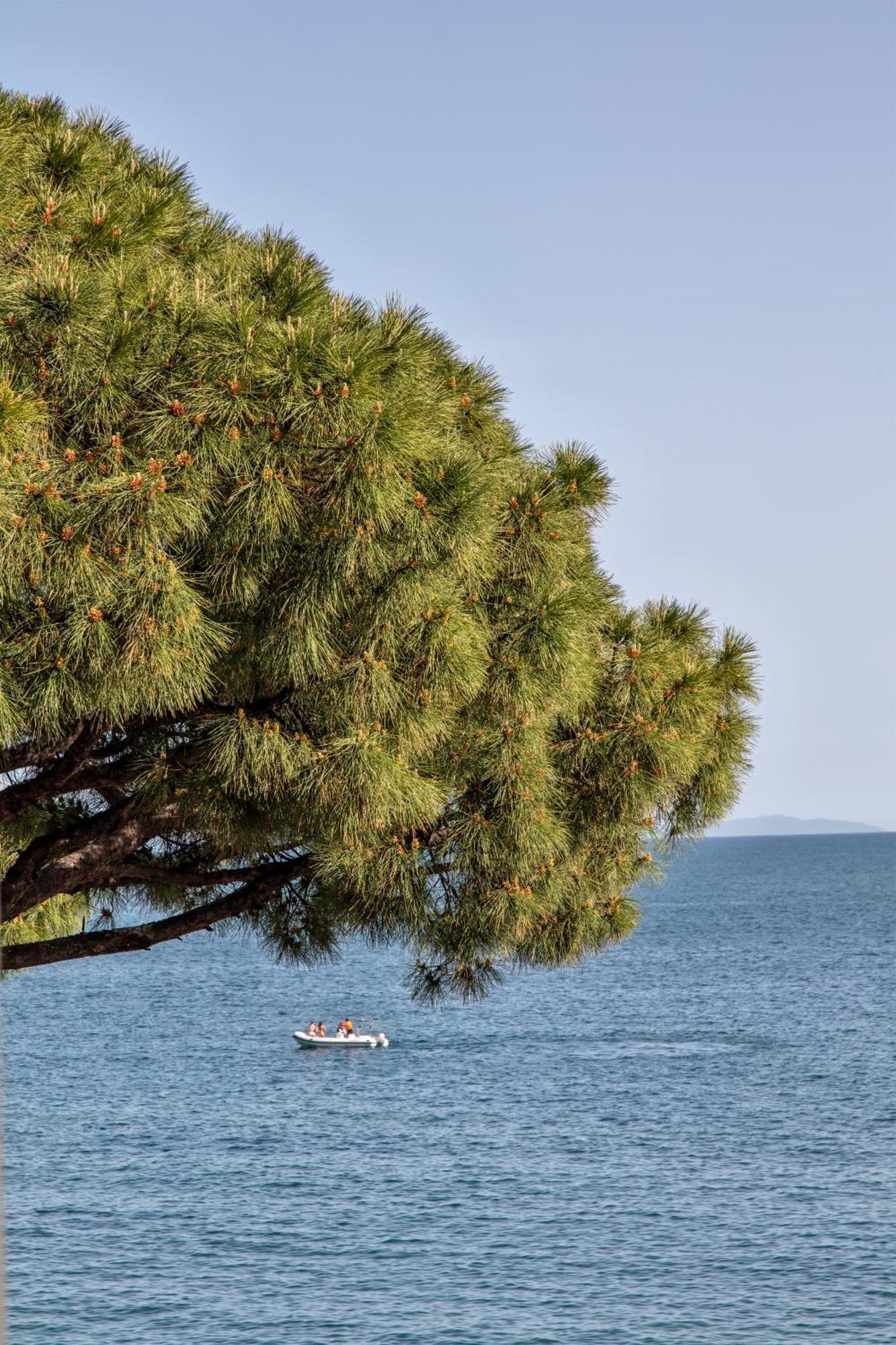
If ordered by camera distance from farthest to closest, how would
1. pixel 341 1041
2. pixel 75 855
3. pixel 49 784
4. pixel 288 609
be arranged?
pixel 341 1041, pixel 75 855, pixel 49 784, pixel 288 609

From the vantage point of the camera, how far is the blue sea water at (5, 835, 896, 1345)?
26547 mm

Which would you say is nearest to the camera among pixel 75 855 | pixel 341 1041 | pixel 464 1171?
pixel 75 855

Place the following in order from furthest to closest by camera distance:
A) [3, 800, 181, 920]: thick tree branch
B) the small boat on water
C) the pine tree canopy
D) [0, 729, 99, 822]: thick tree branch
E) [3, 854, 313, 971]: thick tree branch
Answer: the small boat on water
[3, 854, 313, 971]: thick tree branch
[3, 800, 181, 920]: thick tree branch
[0, 729, 99, 822]: thick tree branch
the pine tree canopy

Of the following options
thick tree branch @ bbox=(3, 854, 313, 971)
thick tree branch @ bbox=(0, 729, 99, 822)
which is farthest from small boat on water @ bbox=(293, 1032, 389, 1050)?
thick tree branch @ bbox=(0, 729, 99, 822)

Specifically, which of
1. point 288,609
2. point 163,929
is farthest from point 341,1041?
point 288,609

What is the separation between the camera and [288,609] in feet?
17.6

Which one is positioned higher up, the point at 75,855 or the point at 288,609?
the point at 288,609

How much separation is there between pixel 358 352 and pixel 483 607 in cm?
131

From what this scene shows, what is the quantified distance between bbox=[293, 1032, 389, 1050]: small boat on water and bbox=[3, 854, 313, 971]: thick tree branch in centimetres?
5027

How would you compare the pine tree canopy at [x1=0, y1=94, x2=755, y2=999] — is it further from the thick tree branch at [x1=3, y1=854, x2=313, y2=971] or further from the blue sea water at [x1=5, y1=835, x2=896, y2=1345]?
the blue sea water at [x1=5, y1=835, x2=896, y2=1345]

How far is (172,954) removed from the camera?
10212cm

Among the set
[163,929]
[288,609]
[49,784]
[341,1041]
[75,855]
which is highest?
[288,609]

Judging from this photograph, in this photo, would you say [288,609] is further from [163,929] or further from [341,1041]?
[341,1041]

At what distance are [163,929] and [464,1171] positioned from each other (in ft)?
104
